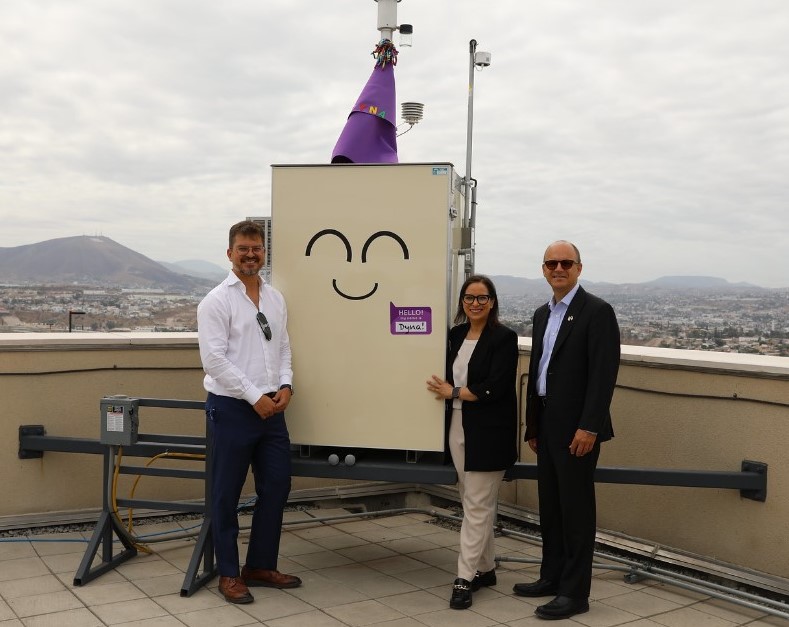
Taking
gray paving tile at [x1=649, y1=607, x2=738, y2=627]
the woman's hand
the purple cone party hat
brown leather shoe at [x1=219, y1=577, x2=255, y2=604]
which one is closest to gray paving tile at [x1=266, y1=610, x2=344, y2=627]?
brown leather shoe at [x1=219, y1=577, x2=255, y2=604]

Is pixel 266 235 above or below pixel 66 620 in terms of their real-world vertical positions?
above

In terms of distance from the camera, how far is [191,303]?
489 cm

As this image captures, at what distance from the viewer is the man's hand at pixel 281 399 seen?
363cm

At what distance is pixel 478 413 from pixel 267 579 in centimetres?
130

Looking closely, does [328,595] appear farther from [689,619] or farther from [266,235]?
[266,235]

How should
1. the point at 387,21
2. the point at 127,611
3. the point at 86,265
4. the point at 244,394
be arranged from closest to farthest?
1. the point at 127,611
2. the point at 244,394
3. the point at 387,21
4. the point at 86,265

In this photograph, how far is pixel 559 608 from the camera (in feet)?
11.3

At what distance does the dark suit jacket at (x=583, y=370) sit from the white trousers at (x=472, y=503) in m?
0.41

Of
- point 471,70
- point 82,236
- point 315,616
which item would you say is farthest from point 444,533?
point 82,236

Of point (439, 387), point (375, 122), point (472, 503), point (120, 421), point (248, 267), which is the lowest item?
point (472, 503)

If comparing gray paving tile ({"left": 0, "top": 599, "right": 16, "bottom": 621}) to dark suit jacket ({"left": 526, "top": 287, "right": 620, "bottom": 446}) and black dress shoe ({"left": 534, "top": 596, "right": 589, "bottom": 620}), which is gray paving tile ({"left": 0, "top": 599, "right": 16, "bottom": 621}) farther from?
dark suit jacket ({"left": 526, "top": 287, "right": 620, "bottom": 446})

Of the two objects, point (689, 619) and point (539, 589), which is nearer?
point (689, 619)

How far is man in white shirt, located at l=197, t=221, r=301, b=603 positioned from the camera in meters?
3.56

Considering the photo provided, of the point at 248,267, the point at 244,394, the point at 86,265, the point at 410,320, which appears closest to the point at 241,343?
the point at 244,394
